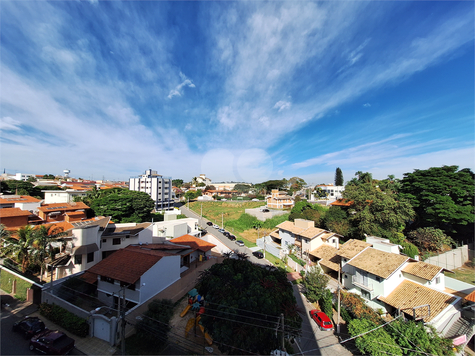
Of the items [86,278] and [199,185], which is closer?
[86,278]

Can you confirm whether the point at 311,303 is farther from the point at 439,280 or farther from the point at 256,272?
the point at 439,280

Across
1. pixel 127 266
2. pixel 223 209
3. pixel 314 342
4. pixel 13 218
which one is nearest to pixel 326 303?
pixel 314 342

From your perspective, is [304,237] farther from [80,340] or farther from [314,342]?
[80,340]

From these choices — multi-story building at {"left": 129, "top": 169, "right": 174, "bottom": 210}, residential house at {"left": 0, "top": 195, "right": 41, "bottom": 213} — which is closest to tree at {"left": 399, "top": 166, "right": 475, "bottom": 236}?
multi-story building at {"left": 129, "top": 169, "right": 174, "bottom": 210}

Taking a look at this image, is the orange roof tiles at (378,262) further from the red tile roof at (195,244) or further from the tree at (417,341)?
the red tile roof at (195,244)

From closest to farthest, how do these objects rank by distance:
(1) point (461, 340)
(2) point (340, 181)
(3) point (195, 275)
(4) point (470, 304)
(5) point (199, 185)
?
(1) point (461, 340), (4) point (470, 304), (3) point (195, 275), (2) point (340, 181), (5) point (199, 185)

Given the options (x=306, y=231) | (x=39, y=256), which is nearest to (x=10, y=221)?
(x=39, y=256)

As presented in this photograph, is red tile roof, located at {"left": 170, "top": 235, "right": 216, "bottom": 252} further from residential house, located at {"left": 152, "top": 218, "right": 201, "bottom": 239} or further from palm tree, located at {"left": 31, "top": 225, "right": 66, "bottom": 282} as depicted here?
palm tree, located at {"left": 31, "top": 225, "right": 66, "bottom": 282}
